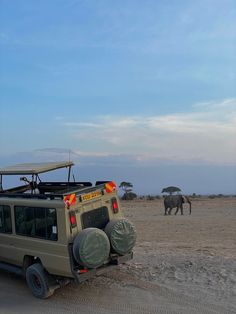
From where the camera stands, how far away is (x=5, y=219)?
10.6 metres

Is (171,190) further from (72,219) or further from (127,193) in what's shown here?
(72,219)

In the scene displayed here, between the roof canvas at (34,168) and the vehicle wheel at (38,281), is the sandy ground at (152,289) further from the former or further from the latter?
the roof canvas at (34,168)

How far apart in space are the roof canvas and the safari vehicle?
765 mm

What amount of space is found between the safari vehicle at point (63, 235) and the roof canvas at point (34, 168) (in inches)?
30.1

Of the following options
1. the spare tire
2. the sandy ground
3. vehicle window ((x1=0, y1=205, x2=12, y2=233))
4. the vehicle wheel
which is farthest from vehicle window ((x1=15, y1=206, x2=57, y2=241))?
the sandy ground

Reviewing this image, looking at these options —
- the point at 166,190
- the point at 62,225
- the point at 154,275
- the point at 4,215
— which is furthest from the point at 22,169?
the point at 166,190

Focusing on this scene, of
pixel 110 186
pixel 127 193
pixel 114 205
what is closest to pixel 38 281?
pixel 114 205

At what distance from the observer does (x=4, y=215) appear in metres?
10.7

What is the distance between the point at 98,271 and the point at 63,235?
3.29ft

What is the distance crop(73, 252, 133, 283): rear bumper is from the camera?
8.70 m

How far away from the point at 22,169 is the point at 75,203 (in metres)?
2.78

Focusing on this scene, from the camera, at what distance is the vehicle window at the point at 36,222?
9164 mm

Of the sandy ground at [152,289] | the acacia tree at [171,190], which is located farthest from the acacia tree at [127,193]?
the sandy ground at [152,289]

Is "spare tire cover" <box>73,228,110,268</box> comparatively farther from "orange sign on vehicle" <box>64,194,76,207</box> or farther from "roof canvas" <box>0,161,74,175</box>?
"roof canvas" <box>0,161,74,175</box>
